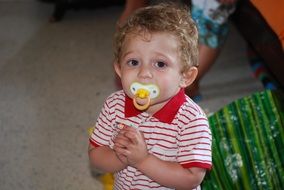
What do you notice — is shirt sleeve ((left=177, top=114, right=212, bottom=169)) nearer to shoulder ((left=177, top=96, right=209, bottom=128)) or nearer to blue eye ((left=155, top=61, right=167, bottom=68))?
shoulder ((left=177, top=96, right=209, bottom=128))

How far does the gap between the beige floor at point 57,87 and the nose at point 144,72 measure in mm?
652

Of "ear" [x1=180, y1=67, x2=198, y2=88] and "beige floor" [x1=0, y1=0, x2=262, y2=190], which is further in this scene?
"beige floor" [x1=0, y1=0, x2=262, y2=190]

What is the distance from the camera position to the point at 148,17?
2.30 feet

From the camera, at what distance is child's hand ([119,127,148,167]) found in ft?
2.26

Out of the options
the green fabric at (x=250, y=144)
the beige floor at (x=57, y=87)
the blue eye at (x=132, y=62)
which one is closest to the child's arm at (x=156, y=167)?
the blue eye at (x=132, y=62)

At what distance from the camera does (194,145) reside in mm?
703

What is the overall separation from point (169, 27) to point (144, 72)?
3.3 inches

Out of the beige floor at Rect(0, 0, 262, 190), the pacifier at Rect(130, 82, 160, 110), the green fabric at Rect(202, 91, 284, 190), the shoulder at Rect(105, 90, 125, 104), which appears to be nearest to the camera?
the pacifier at Rect(130, 82, 160, 110)

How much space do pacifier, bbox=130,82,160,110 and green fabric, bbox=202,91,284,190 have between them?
0.47 meters

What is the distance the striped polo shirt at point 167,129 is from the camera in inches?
27.8

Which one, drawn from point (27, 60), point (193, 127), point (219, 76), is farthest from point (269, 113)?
point (27, 60)

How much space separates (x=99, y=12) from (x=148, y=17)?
1.74 meters

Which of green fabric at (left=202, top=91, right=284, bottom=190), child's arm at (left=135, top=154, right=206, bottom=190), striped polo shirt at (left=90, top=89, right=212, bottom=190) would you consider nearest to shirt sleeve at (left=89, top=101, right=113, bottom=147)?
striped polo shirt at (left=90, top=89, right=212, bottom=190)

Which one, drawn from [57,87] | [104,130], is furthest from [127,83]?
[57,87]
